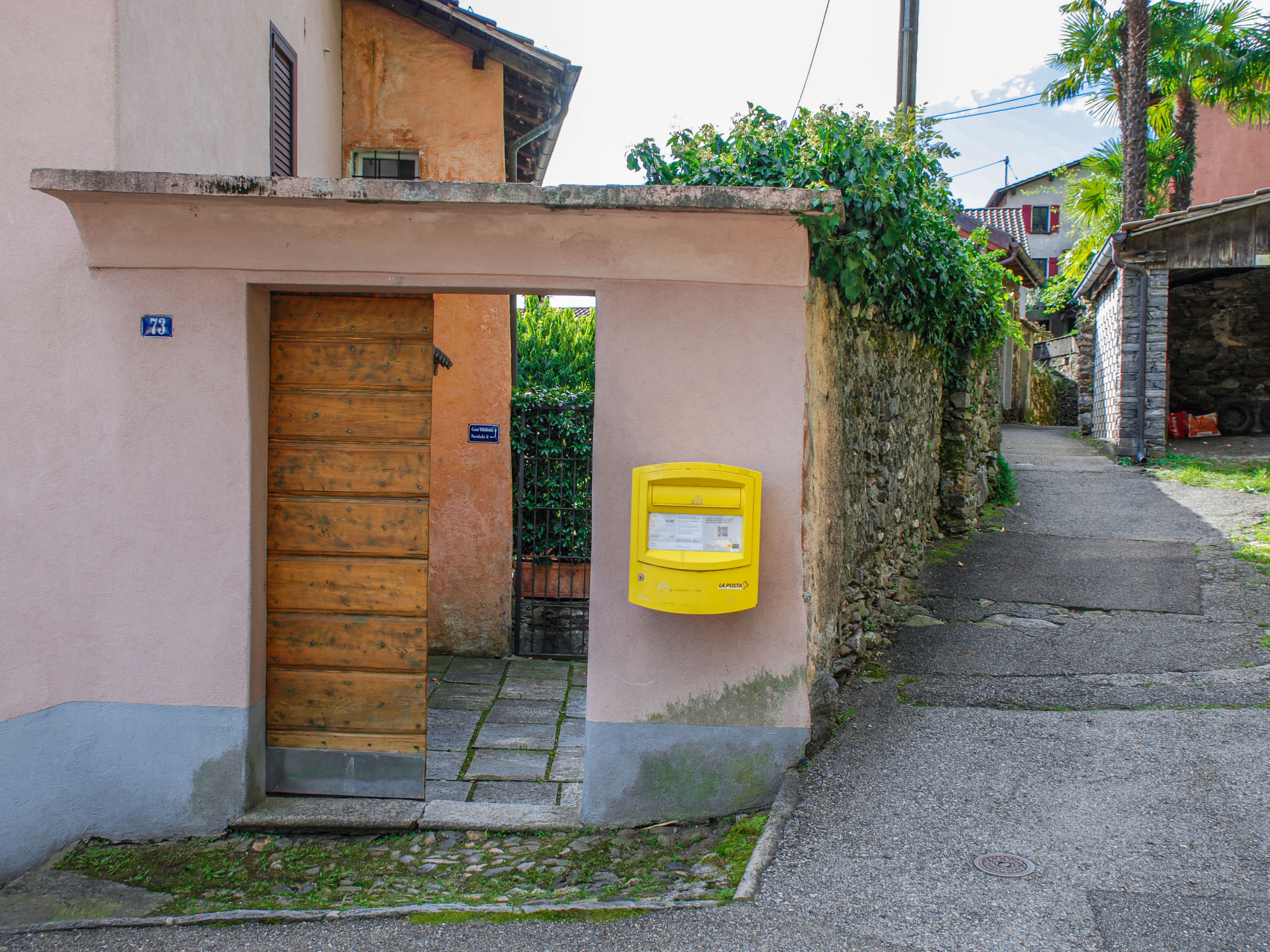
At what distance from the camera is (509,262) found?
406 cm

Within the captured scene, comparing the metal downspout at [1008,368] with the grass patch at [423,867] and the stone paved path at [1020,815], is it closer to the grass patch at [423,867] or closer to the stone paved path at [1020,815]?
the stone paved path at [1020,815]

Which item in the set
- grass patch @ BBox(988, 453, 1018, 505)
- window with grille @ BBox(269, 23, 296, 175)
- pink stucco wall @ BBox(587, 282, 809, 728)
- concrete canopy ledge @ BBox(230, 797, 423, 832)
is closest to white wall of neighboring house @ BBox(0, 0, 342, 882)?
concrete canopy ledge @ BBox(230, 797, 423, 832)

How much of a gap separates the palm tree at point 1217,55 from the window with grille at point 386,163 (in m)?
15.6

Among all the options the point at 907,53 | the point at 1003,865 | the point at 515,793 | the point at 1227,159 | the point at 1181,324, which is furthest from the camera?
the point at 1227,159

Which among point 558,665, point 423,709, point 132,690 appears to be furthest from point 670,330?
point 558,665

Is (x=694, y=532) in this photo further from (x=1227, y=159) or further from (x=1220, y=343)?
(x=1227, y=159)

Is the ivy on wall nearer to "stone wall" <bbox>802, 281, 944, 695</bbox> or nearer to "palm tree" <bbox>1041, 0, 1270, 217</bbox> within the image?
"stone wall" <bbox>802, 281, 944, 695</bbox>

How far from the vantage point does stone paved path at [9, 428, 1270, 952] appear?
3.06 m

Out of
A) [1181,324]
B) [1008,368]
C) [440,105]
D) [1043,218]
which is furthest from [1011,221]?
[440,105]

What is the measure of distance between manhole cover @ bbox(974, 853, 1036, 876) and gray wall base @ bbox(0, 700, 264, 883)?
10.6 feet

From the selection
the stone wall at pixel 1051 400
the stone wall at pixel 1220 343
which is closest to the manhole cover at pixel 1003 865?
the stone wall at pixel 1220 343

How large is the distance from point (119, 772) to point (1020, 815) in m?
4.00

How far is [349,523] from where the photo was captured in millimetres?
4492

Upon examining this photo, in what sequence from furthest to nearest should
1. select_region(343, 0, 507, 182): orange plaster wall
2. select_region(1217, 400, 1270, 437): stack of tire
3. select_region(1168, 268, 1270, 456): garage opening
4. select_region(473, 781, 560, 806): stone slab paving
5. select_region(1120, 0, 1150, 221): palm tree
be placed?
select_region(1168, 268, 1270, 456): garage opening, select_region(1217, 400, 1270, 437): stack of tire, select_region(1120, 0, 1150, 221): palm tree, select_region(343, 0, 507, 182): orange plaster wall, select_region(473, 781, 560, 806): stone slab paving
